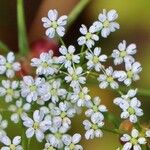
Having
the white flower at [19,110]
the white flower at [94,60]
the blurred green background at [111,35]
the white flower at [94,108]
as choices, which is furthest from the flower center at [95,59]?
the blurred green background at [111,35]

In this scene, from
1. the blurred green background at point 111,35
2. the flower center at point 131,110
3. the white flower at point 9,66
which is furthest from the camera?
the blurred green background at point 111,35

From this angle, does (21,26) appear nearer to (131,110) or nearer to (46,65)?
(46,65)

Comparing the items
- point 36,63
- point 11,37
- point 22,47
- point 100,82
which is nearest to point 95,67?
point 100,82

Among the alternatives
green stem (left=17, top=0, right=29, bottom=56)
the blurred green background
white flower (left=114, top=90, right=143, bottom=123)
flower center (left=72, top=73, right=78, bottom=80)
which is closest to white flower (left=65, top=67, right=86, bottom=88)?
flower center (left=72, top=73, right=78, bottom=80)

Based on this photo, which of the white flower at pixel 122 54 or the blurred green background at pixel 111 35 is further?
the blurred green background at pixel 111 35

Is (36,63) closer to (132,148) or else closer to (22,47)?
(22,47)

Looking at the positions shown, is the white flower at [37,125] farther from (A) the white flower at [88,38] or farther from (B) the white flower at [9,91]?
(A) the white flower at [88,38]

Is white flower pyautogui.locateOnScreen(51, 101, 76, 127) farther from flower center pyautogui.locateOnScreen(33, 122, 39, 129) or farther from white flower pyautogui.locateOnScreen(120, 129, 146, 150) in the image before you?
white flower pyautogui.locateOnScreen(120, 129, 146, 150)
